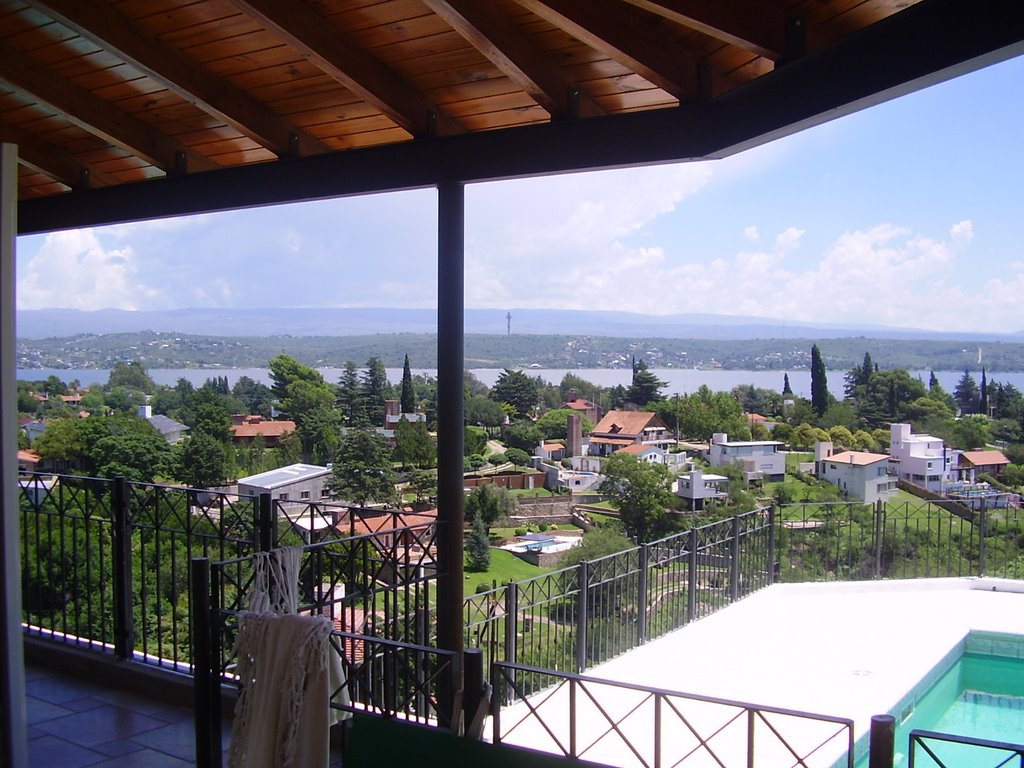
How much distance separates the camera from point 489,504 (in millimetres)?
13203

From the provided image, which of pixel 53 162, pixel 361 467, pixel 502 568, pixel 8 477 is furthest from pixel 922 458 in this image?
pixel 8 477

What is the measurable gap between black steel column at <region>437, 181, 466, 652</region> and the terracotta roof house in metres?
11.8

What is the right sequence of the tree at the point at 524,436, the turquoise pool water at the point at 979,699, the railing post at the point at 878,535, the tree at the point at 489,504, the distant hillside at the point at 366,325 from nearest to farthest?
the turquoise pool water at the point at 979,699 → the railing post at the point at 878,535 → the tree at the point at 489,504 → the tree at the point at 524,436 → the distant hillside at the point at 366,325

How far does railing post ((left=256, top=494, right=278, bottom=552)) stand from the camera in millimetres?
3697

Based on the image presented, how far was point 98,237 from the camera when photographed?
36.2 m

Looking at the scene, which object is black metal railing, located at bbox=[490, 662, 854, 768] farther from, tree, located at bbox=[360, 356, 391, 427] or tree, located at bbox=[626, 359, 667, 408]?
tree, located at bbox=[626, 359, 667, 408]

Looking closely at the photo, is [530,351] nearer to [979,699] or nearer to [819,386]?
[819,386]

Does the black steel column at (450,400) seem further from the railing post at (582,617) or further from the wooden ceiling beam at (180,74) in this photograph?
the railing post at (582,617)

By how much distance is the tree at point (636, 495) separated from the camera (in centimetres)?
1415

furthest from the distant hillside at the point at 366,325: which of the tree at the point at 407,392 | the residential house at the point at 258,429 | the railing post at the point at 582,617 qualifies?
the railing post at the point at 582,617

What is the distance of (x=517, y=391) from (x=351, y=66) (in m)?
11.9

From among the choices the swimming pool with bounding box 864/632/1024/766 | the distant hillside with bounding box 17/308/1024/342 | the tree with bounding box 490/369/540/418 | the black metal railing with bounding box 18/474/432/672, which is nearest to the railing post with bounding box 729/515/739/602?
the swimming pool with bounding box 864/632/1024/766

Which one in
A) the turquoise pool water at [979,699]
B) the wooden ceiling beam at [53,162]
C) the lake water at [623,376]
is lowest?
the turquoise pool water at [979,699]

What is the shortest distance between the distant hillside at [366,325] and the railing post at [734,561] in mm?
5426
